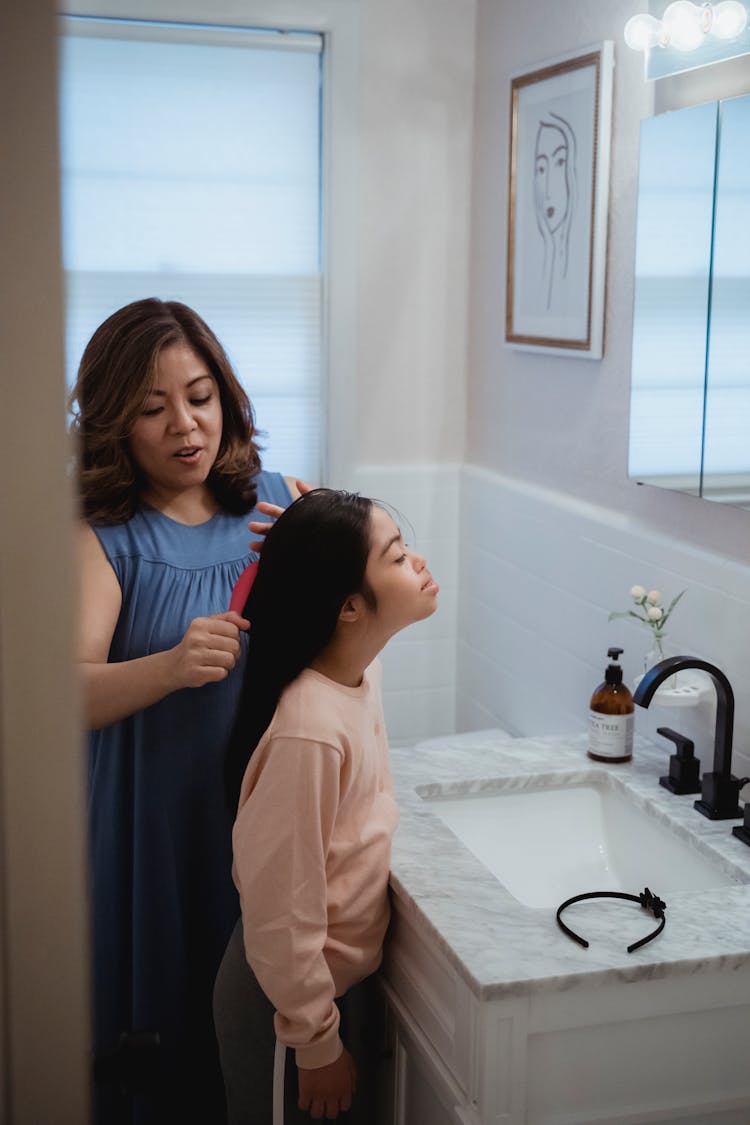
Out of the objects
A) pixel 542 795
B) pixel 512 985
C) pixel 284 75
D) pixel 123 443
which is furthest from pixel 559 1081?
pixel 284 75

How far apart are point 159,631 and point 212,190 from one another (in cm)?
130

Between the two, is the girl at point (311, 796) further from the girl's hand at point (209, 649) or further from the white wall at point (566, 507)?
the white wall at point (566, 507)

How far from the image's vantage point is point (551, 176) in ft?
7.72

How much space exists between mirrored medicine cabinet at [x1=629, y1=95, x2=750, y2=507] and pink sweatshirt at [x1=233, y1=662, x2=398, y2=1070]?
0.72 metres

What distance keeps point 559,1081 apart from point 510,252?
171 centimetres

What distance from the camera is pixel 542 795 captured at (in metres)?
1.91

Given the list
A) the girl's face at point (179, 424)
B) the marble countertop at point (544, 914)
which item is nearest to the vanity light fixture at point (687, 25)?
the girl's face at point (179, 424)

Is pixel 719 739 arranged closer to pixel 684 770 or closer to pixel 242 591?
pixel 684 770

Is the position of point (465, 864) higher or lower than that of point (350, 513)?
lower

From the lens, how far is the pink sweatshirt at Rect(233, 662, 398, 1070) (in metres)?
1.40

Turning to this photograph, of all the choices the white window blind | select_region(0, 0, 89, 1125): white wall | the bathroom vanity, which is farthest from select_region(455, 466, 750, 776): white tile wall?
select_region(0, 0, 89, 1125): white wall

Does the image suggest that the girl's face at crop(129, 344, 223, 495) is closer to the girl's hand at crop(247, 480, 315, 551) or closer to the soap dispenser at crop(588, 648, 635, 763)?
the girl's hand at crop(247, 480, 315, 551)

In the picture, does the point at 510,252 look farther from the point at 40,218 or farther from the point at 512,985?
the point at 40,218

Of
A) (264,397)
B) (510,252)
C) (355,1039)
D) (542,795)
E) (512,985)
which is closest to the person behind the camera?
(512,985)
